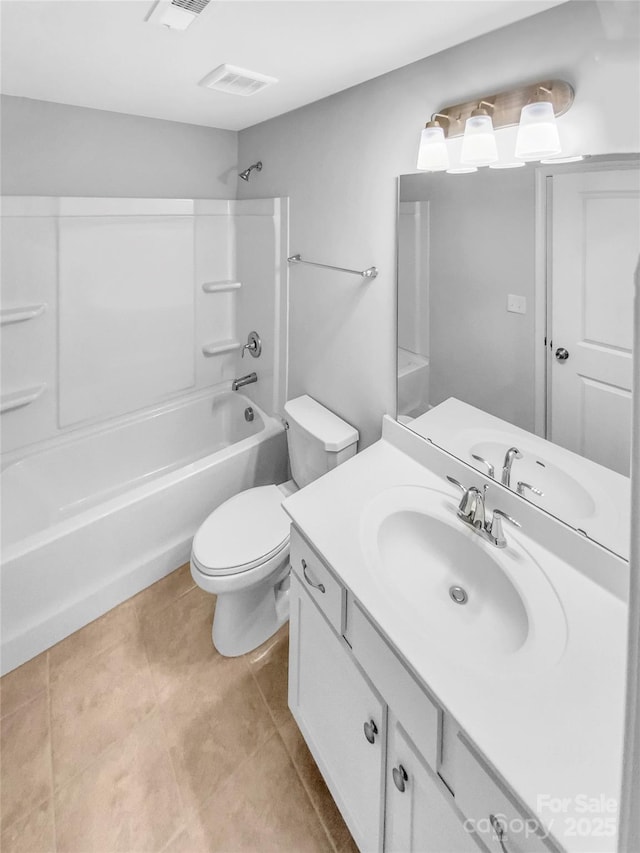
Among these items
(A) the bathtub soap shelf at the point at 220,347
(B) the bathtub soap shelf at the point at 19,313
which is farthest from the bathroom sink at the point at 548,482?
(B) the bathtub soap shelf at the point at 19,313

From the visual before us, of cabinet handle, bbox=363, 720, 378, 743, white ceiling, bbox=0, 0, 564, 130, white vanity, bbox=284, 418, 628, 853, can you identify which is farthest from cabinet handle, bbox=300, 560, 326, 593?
white ceiling, bbox=0, 0, 564, 130

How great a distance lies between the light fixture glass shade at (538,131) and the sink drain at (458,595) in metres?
1.11

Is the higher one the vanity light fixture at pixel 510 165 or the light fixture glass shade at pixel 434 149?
the light fixture glass shade at pixel 434 149

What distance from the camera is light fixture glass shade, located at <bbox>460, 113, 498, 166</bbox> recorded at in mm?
1212

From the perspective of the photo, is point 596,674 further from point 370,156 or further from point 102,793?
point 370,156

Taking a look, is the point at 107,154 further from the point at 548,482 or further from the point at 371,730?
the point at 371,730

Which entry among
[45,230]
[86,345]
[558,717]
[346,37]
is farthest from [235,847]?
[45,230]

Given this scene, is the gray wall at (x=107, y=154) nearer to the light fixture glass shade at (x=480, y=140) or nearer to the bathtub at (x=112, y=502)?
the bathtub at (x=112, y=502)

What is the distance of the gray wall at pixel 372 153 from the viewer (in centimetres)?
102

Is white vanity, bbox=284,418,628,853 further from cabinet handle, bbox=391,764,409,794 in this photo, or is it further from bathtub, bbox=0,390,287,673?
bathtub, bbox=0,390,287,673

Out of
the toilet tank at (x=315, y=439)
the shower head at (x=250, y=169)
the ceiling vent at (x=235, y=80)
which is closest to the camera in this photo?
the ceiling vent at (x=235, y=80)

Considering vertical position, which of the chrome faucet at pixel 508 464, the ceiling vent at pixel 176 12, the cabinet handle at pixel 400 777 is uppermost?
the ceiling vent at pixel 176 12

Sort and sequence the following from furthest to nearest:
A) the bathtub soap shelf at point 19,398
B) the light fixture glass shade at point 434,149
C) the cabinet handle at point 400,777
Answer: the bathtub soap shelf at point 19,398 < the light fixture glass shade at point 434,149 < the cabinet handle at point 400,777

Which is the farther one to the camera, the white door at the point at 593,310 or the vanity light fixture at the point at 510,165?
the vanity light fixture at the point at 510,165
